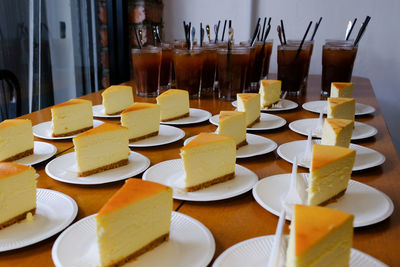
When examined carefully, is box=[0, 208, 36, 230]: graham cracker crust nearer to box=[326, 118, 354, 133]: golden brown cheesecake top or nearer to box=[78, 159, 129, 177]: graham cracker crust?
box=[78, 159, 129, 177]: graham cracker crust

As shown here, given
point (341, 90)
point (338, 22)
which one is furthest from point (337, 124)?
point (338, 22)

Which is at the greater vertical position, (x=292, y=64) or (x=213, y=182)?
(x=292, y=64)

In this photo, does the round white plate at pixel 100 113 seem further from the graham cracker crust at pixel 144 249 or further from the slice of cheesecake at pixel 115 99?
the graham cracker crust at pixel 144 249

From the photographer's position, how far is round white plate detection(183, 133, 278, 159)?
1.13 metres

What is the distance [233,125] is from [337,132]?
316 mm

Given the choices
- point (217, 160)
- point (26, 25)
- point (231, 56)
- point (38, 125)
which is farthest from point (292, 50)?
point (26, 25)

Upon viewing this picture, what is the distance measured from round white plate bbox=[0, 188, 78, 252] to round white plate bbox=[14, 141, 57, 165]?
9.8 inches

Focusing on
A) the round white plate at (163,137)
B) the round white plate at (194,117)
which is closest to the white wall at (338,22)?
the round white plate at (194,117)

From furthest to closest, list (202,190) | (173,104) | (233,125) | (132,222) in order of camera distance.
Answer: (173,104) < (233,125) < (202,190) < (132,222)

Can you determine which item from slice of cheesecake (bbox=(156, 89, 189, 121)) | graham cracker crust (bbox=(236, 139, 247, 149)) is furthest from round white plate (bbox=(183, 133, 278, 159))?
slice of cheesecake (bbox=(156, 89, 189, 121))

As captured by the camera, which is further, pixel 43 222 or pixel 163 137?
pixel 163 137

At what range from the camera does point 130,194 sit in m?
0.68

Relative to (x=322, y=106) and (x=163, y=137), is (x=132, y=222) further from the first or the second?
(x=322, y=106)

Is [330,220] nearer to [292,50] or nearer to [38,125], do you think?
[38,125]
